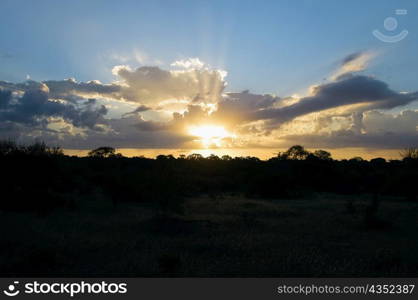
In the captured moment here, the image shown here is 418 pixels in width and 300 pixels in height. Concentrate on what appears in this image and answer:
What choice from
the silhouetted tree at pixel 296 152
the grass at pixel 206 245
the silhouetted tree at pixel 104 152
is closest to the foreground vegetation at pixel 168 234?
the grass at pixel 206 245

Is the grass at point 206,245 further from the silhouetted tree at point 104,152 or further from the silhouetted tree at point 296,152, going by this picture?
the silhouetted tree at point 104,152

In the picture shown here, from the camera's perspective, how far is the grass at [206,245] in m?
10.1

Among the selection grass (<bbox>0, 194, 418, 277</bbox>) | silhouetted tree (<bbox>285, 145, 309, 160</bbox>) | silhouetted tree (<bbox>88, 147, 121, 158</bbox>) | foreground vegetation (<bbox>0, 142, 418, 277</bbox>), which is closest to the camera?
grass (<bbox>0, 194, 418, 277</bbox>)

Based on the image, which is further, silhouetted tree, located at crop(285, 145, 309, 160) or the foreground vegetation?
silhouetted tree, located at crop(285, 145, 309, 160)

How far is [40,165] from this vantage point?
23.3m

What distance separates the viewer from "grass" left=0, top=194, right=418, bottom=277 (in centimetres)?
1008

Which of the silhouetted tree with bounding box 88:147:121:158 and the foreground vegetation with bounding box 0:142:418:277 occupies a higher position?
the silhouetted tree with bounding box 88:147:121:158

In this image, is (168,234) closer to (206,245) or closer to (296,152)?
(206,245)

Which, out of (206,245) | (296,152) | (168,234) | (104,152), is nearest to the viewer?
(206,245)

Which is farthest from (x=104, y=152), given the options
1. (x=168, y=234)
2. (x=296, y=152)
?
(x=168, y=234)

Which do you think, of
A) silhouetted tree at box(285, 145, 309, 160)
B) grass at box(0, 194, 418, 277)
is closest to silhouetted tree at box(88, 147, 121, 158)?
silhouetted tree at box(285, 145, 309, 160)

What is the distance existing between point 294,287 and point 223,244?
4.92 metres

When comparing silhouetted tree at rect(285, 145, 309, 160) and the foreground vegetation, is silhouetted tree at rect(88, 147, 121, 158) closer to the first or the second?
silhouetted tree at rect(285, 145, 309, 160)

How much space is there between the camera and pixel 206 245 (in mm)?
13078
